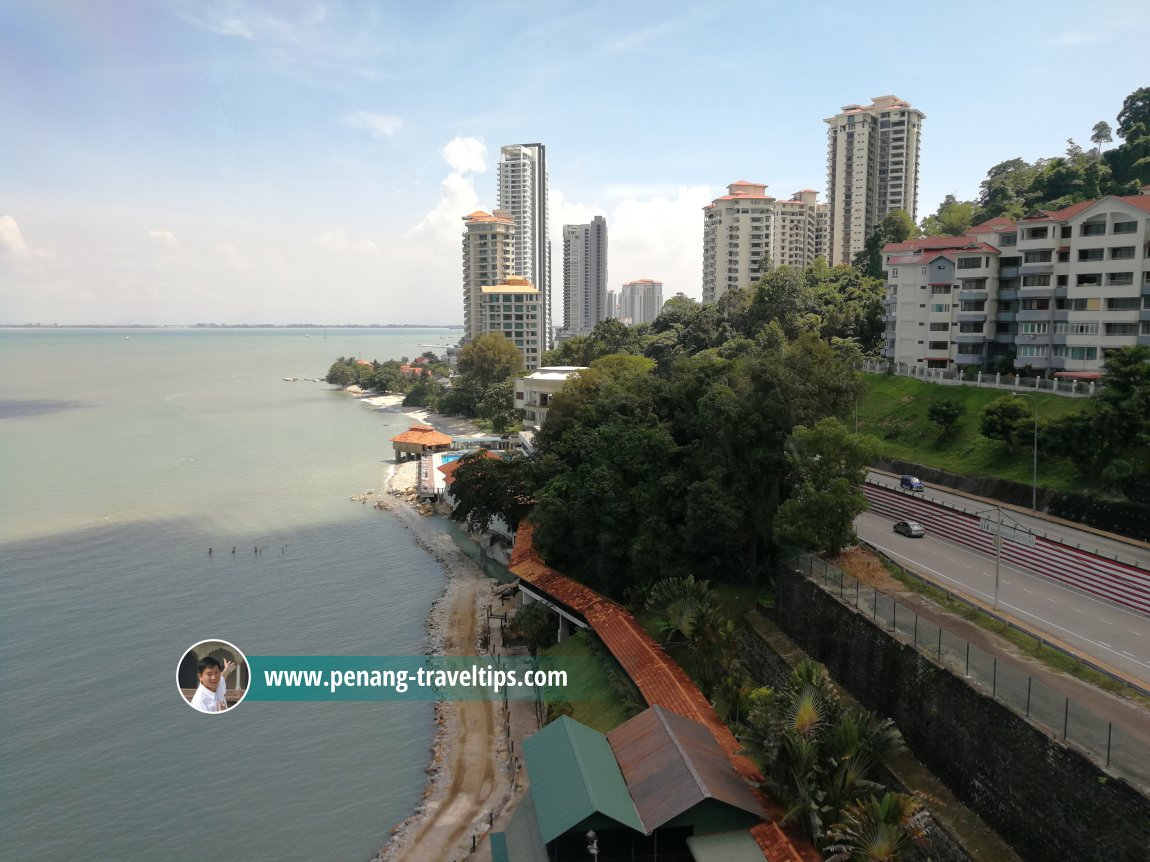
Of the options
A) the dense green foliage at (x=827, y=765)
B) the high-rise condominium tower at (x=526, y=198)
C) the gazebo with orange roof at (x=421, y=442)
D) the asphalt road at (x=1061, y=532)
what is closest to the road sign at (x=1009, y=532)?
A: the asphalt road at (x=1061, y=532)

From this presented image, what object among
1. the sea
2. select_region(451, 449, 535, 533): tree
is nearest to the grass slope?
select_region(451, 449, 535, 533): tree

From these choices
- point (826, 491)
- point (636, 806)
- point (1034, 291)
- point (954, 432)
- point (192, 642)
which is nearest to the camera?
point (636, 806)

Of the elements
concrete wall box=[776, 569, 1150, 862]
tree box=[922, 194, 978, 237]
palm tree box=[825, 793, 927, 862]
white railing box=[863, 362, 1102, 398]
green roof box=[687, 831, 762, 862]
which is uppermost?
tree box=[922, 194, 978, 237]

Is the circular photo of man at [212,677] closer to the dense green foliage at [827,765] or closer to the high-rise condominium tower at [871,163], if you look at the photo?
the dense green foliage at [827,765]

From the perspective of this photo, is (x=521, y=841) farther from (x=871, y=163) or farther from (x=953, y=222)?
(x=871, y=163)

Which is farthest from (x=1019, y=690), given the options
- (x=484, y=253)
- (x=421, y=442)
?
(x=484, y=253)

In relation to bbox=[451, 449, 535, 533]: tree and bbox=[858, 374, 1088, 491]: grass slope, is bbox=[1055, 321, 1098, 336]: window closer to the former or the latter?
bbox=[858, 374, 1088, 491]: grass slope

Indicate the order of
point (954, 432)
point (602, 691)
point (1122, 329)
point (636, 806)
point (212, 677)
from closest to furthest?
1. point (636, 806)
2. point (212, 677)
3. point (602, 691)
4. point (1122, 329)
5. point (954, 432)
